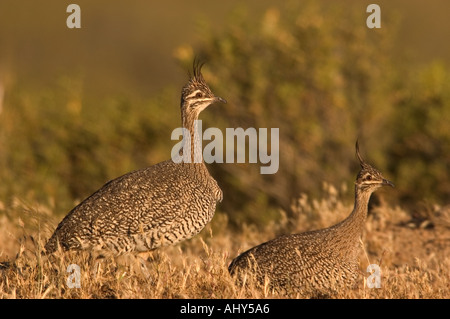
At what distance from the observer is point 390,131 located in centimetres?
1488

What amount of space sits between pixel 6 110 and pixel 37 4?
38.5 m

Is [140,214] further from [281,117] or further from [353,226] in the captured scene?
[281,117]

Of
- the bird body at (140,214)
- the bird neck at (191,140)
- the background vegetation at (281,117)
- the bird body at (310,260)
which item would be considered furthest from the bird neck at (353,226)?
the background vegetation at (281,117)

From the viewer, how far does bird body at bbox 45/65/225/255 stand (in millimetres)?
6816

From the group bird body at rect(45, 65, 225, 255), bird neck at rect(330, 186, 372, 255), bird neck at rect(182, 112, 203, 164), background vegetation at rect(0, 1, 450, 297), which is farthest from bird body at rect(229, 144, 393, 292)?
background vegetation at rect(0, 1, 450, 297)

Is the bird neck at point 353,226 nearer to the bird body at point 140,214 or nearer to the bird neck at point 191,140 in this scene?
the bird body at point 140,214

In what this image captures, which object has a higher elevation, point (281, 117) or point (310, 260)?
point (281, 117)

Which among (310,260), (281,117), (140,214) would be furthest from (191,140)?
(281,117)

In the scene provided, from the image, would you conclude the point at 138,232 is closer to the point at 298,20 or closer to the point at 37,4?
the point at 298,20

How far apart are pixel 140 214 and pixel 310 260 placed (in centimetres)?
156

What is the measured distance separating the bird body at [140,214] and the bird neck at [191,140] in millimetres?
225

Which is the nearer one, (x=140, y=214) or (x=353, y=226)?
(x=140, y=214)

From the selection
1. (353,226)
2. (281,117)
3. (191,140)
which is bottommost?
(353,226)

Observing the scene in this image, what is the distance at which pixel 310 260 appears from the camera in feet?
22.5
